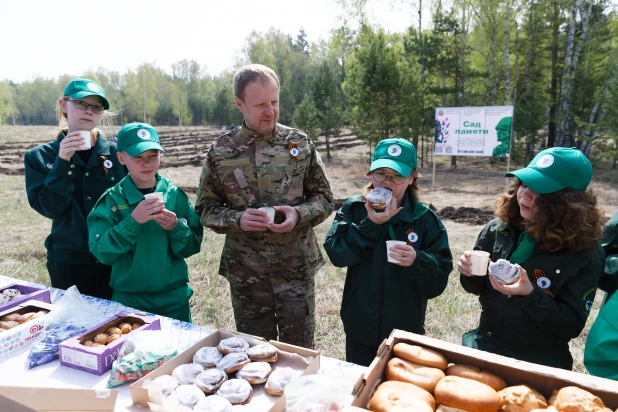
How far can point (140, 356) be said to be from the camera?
5.03ft

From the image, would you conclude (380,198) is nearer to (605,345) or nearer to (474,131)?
(605,345)

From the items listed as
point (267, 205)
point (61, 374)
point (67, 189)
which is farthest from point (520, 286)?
point (67, 189)

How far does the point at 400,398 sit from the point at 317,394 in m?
0.25

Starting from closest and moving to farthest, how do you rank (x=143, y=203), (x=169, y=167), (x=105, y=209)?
(x=143, y=203), (x=105, y=209), (x=169, y=167)

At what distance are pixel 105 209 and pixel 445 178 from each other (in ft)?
61.8

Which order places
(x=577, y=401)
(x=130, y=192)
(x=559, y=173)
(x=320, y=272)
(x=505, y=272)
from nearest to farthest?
(x=577, y=401) < (x=505, y=272) < (x=559, y=173) < (x=130, y=192) < (x=320, y=272)

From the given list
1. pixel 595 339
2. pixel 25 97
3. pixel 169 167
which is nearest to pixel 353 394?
pixel 595 339

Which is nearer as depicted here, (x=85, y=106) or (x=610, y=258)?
(x=610, y=258)

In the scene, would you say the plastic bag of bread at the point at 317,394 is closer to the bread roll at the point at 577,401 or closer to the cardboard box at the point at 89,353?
the bread roll at the point at 577,401

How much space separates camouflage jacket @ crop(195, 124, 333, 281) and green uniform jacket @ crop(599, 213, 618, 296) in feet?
5.16

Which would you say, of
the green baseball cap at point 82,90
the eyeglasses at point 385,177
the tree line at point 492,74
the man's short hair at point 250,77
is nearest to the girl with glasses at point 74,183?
the green baseball cap at point 82,90

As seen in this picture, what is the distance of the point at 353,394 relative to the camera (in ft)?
3.79

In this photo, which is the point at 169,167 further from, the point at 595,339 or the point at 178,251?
the point at 595,339

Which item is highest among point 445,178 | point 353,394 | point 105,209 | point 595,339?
point 105,209
